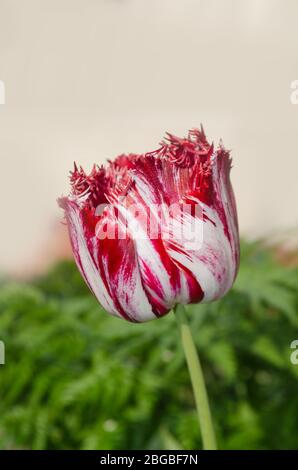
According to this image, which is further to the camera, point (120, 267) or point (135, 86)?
point (135, 86)

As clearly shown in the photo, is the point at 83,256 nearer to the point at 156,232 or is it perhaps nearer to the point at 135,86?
the point at 156,232

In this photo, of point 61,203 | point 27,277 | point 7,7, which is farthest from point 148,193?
point 27,277
